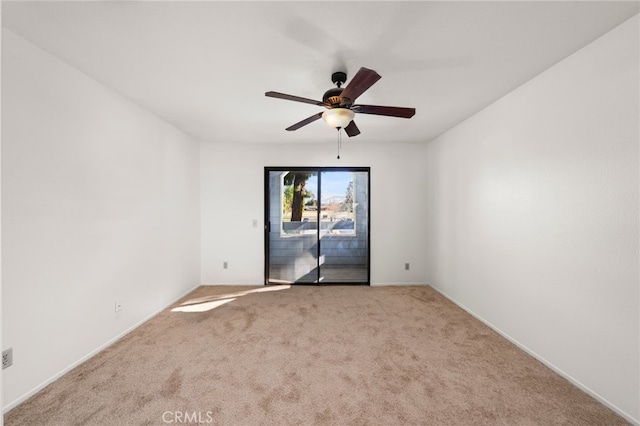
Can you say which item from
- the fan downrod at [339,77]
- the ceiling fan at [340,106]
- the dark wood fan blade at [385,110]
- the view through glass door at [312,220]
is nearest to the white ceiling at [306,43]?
the fan downrod at [339,77]

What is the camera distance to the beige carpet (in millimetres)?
1612

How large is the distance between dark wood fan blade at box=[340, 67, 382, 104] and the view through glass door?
255 centimetres

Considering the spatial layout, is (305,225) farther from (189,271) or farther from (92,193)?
(92,193)

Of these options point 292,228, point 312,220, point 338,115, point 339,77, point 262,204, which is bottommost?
point 292,228

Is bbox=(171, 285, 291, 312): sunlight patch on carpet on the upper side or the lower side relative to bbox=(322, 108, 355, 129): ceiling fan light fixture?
lower

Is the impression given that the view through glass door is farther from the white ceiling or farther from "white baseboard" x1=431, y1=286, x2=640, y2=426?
"white baseboard" x1=431, y1=286, x2=640, y2=426

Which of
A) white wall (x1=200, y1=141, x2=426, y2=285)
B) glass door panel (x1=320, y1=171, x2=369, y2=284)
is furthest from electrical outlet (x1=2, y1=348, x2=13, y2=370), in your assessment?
glass door panel (x1=320, y1=171, x2=369, y2=284)

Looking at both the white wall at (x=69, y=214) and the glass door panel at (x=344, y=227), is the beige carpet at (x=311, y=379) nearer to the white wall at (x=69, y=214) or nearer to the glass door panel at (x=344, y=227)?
the white wall at (x=69, y=214)

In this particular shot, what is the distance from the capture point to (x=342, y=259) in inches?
189

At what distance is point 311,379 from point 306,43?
96.5 inches

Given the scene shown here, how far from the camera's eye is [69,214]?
2045 mm

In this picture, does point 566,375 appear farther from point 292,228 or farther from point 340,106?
point 292,228

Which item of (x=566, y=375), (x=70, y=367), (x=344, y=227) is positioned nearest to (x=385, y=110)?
(x=566, y=375)

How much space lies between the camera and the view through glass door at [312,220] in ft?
14.6
